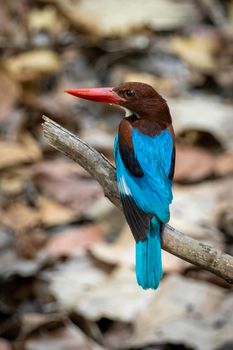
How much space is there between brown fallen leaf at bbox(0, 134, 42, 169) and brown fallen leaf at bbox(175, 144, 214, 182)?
0.96 metres

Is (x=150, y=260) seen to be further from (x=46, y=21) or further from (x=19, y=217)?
(x=46, y=21)

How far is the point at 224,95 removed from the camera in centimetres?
727

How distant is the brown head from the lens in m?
3.44

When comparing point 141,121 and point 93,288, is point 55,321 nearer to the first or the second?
point 93,288

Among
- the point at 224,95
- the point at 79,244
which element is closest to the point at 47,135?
the point at 79,244

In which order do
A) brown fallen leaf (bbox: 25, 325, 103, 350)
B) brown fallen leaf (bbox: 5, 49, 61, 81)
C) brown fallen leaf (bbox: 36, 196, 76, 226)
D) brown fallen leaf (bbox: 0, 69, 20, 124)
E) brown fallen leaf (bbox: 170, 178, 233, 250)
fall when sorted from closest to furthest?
brown fallen leaf (bbox: 25, 325, 103, 350)
brown fallen leaf (bbox: 170, 178, 233, 250)
brown fallen leaf (bbox: 36, 196, 76, 226)
brown fallen leaf (bbox: 0, 69, 20, 124)
brown fallen leaf (bbox: 5, 49, 61, 81)

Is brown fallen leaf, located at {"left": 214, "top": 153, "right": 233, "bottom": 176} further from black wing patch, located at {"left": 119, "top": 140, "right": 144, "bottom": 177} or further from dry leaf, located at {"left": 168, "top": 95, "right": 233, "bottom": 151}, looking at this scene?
black wing patch, located at {"left": 119, "top": 140, "right": 144, "bottom": 177}

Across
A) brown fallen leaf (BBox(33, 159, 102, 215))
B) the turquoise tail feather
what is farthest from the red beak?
brown fallen leaf (BBox(33, 159, 102, 215))

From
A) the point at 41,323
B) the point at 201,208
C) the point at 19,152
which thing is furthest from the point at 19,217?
the point at 41,323

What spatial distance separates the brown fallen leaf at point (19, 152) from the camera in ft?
19.1

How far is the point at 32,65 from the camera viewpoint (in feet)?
22.2

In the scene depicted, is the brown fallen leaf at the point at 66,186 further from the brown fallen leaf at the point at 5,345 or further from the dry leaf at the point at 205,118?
the brown fallen leaf at the point at 5,345

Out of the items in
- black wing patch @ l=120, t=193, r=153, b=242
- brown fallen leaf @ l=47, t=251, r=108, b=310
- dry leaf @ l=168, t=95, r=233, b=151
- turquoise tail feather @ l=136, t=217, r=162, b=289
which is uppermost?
black wing patch @ l=120, t=193, r=153, b=242

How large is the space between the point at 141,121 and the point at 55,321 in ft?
4.15
